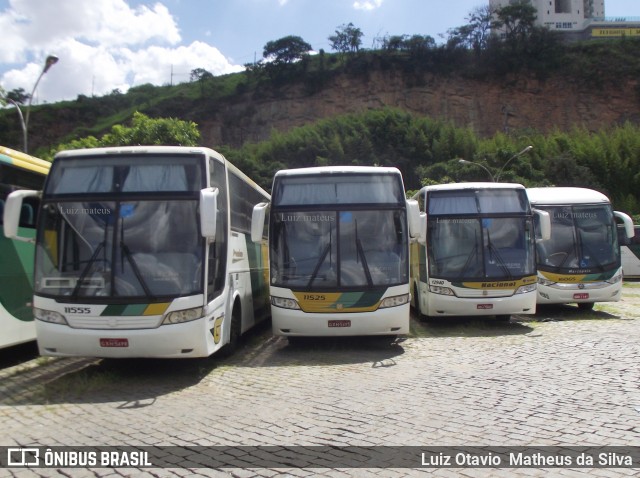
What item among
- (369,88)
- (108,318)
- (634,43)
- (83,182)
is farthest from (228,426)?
(634,43)

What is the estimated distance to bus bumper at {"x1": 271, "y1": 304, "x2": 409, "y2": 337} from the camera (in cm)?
950

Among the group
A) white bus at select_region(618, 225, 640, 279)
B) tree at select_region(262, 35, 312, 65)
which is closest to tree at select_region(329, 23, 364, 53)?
tree at select_region(262, 35, 312, 65)

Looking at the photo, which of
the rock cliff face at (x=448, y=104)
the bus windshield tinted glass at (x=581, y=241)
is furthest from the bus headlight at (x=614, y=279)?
the rock cliff face at (x=448, y=104)

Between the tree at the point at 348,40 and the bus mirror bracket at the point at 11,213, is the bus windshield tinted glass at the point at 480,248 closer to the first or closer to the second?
the bus mirror bracket at the point at 11,213

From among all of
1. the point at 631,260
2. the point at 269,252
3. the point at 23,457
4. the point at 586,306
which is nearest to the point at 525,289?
the point at 586,306

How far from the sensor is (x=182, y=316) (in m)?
7.43

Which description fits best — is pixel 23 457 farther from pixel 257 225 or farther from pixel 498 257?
pixel 498 257

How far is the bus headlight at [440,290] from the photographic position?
12195 millimetres

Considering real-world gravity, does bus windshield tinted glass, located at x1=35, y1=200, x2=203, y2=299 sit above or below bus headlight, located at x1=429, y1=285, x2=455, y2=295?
above

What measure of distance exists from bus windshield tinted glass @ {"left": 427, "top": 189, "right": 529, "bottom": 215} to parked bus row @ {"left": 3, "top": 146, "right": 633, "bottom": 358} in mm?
28

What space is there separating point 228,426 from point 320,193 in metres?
5.14

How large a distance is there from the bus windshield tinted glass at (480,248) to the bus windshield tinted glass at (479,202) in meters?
0.21

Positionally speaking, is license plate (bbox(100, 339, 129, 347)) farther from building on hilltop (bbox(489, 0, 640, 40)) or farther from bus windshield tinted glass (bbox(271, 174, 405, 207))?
building on hilltop (bbox(489, 0, 640, 40))

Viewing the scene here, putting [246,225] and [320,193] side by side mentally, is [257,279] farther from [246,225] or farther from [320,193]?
[320,193]
